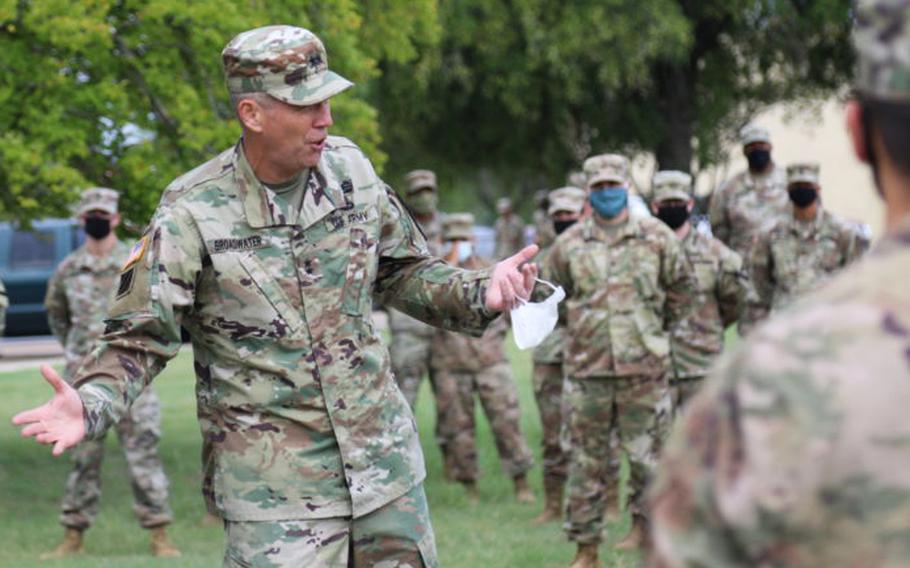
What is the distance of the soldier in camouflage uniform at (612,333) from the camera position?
9992mm

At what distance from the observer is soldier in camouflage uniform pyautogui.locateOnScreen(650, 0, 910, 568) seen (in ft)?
6.81

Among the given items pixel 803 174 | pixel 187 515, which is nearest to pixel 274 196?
pixel 803 174

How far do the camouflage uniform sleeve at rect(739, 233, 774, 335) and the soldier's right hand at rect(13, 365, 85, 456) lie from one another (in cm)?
853

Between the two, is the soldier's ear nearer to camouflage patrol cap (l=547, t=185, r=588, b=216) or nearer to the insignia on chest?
the insignia on chest

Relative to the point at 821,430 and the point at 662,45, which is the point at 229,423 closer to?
the point at 821,430

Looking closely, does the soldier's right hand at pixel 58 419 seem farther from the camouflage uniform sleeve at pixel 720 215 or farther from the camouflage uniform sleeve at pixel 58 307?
the camouflage uniform sleeve at pixel 720 215

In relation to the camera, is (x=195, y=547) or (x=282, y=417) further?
(x=195, y=547)

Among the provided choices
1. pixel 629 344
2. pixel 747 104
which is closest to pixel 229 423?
pixel 629 344

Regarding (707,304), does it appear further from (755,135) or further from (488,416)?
(755,135)

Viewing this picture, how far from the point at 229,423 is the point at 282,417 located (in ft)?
0.57

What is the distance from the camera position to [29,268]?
28.0 m

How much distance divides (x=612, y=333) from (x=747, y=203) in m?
4.69

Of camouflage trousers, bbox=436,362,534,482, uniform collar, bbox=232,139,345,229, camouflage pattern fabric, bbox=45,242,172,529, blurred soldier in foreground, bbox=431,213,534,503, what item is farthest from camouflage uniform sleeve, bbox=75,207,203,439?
camouflage trousers, bbox=436,362,534,482

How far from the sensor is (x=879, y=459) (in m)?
2.07
